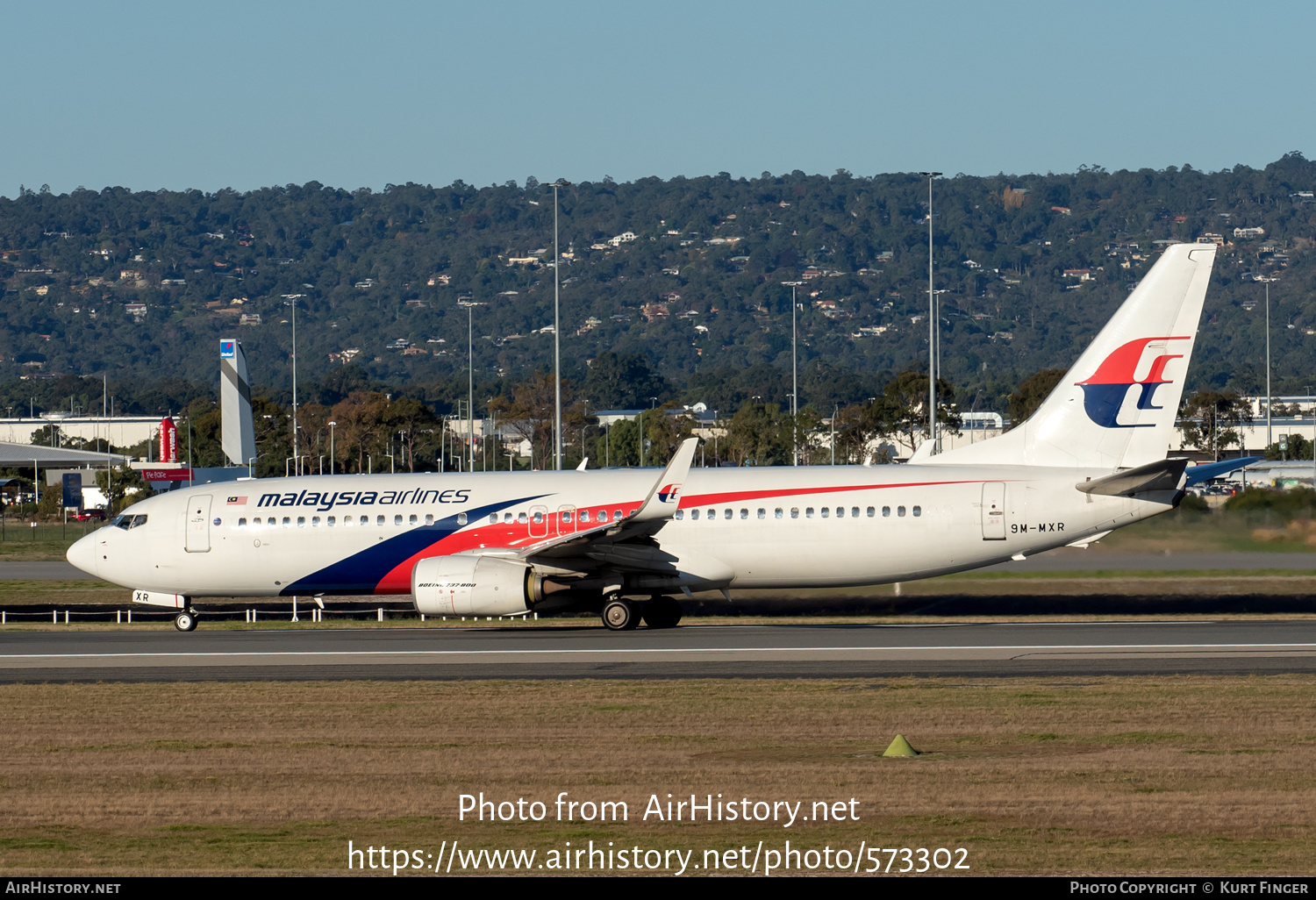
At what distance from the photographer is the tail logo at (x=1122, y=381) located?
28.7 meters

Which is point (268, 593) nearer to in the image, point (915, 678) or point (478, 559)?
point (478, 559)

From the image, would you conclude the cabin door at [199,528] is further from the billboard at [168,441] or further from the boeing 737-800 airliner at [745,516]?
the billboard at [168,441]

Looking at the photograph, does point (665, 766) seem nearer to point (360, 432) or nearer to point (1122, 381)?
point (1122, 381)

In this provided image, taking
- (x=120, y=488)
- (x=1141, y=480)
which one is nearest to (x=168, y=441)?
(x=120, y=488)

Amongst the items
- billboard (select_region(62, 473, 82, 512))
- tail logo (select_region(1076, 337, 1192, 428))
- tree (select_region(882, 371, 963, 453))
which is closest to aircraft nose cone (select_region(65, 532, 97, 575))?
tail logo (select_region(1076, 337, 1192, 428))

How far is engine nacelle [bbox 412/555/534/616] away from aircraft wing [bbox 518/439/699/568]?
2.56 ft

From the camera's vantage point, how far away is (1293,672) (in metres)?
20.7

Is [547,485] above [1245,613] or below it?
above

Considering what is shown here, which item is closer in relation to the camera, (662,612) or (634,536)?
(634,536)

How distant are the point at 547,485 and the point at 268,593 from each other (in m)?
6.49

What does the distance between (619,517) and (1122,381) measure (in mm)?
9822

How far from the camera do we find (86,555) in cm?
3250

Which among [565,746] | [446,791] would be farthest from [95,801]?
[565,746]
